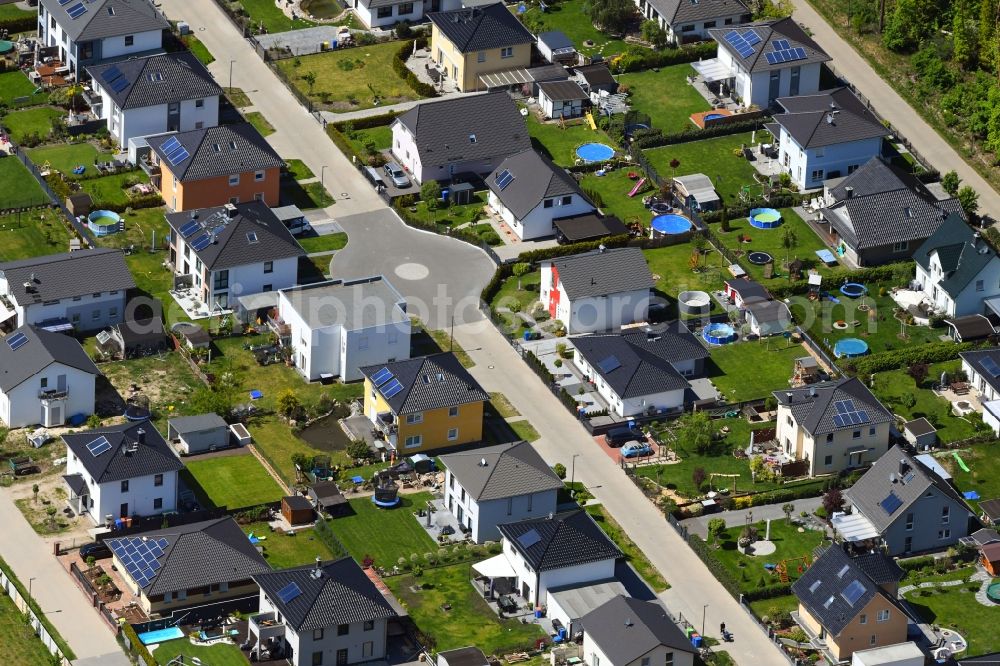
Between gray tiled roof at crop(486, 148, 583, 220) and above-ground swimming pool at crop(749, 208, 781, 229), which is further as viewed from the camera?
above-ground swimming pool at crop(749, 208, 781, 229)

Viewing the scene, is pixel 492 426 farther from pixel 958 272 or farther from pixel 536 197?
pixel 958 272

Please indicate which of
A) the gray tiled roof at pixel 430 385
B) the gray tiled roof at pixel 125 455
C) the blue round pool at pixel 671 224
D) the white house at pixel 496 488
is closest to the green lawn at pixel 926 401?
the blue round pool at pixel 671 224

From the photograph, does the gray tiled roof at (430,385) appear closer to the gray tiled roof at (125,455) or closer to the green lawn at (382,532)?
the green lawn at (382,532)

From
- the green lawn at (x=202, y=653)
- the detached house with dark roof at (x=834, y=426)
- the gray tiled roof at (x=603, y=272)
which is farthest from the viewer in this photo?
the gray tiled roof at (x=603, y=272)

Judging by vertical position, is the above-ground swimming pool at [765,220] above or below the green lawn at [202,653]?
above

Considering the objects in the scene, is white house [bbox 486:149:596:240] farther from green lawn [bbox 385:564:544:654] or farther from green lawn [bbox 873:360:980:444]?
green lawn [bbox 385:564:544:654]

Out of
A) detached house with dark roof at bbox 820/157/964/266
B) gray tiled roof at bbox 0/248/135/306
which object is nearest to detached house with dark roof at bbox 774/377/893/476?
detached house with dark roof at bbox 820/157/964/266
